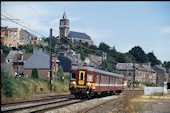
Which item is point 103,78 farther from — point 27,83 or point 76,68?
point 27,83

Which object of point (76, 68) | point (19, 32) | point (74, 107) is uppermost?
point (19, 32)

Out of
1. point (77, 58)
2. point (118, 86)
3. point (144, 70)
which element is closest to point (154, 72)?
point (144, 70)

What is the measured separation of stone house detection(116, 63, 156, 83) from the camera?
4970 inches

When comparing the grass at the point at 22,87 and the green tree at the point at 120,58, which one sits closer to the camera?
the grass at the point at 22,87

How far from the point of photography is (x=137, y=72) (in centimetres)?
12912

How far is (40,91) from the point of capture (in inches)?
1593

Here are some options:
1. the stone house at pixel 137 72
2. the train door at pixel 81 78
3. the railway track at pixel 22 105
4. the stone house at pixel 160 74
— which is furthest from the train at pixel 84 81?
the stone house at pixel 160 74

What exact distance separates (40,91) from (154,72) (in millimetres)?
114180

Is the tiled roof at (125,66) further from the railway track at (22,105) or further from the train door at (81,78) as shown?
the railway track at (22,105)

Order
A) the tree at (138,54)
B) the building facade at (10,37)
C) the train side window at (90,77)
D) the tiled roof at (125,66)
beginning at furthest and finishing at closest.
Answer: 1. the tree at (138,54)
2. the building facade at (10,37)
3. the tiled roof at (125,66)
4. the train side window at (90,77)

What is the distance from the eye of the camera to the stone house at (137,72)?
12625 cm

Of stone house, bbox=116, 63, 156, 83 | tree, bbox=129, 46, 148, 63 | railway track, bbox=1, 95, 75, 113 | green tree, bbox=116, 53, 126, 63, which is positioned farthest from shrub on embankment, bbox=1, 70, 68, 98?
tree, bbox=129, 46, 148, 63

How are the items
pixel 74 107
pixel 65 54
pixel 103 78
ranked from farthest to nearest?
pixel 65 54 → pixel 103 78 → pixel 74 107

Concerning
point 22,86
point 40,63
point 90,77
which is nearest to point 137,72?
point 40,63
